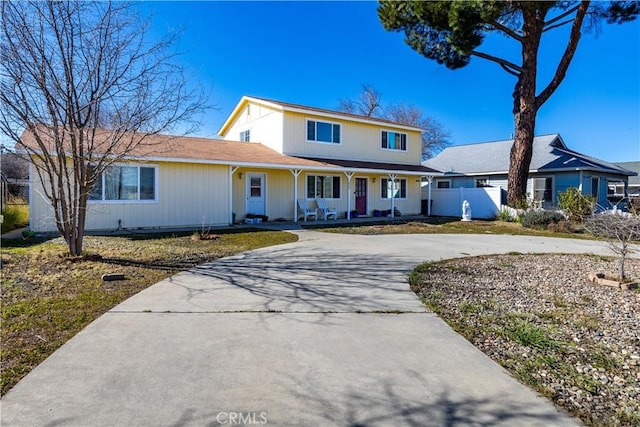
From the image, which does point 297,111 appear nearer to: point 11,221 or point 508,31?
point 508,31

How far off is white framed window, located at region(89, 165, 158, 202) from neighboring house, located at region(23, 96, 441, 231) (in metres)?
0.03

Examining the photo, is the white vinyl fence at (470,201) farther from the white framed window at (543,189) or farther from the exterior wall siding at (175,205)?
the exterior wall siding at (175,205)

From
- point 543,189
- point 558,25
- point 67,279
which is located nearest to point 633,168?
point 543,189

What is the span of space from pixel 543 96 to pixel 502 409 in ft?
62.2

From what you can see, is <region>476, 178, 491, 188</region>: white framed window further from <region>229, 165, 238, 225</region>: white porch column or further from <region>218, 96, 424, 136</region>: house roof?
<region>229, 165, 238, 225</region>: white porch column

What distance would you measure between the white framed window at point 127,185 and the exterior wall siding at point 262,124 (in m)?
6.19

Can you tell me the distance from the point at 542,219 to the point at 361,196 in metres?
8.00

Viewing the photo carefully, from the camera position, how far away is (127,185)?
1239 centimetres

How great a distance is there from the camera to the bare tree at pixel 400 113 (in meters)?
39.6

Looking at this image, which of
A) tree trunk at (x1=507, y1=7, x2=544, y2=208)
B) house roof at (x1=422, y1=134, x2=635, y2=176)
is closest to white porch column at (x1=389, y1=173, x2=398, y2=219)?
tree trunk at (x1=507, y1=7, x2=544, y2=208)

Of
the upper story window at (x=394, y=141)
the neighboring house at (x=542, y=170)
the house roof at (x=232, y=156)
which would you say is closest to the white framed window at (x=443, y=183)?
the neighboring house at (x=542, y=170)

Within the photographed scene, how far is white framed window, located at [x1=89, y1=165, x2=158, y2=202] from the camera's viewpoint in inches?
472

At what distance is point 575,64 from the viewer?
17078 millimetres

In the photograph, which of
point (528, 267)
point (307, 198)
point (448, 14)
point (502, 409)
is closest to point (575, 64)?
point (448, 14)
